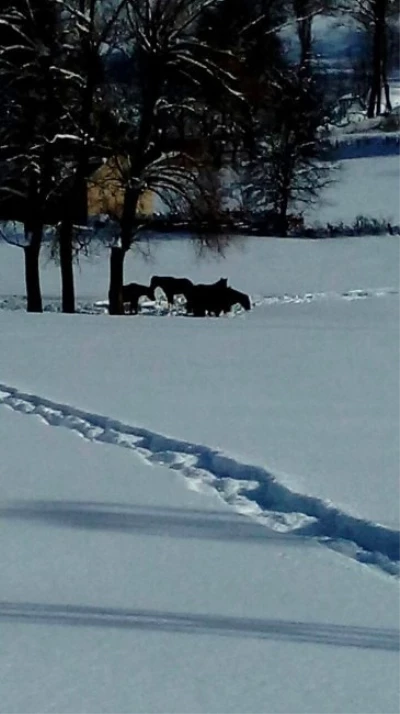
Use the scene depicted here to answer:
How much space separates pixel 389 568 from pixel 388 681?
141 cm

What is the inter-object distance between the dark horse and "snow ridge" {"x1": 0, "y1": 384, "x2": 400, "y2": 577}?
12.6 metres

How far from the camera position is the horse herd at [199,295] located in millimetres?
23531

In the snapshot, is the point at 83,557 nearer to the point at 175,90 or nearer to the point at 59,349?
the point at 59,349

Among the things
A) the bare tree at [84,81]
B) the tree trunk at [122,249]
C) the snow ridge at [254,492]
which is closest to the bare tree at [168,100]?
the tree trunk at [122,249]

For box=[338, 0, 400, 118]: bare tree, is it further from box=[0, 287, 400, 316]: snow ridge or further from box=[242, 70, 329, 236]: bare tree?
box=[0, 287, 400, 316]: snow ridge

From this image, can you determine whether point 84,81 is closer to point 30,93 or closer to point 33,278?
point 30,93

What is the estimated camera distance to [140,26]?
21.9 metres

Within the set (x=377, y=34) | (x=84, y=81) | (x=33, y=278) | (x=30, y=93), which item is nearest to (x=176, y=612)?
(x=30, y=93)

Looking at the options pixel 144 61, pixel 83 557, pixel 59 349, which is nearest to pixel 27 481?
pixel 83 557

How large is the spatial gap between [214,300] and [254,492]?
15.9 m

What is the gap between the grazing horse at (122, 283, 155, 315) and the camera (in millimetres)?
24609

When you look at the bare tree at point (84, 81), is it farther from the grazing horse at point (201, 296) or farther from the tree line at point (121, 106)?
the grazing horse at point (201, 296)

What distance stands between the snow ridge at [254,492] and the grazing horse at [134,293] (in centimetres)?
1362

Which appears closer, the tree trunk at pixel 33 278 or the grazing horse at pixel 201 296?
the grazing horse at pixel 201 296
